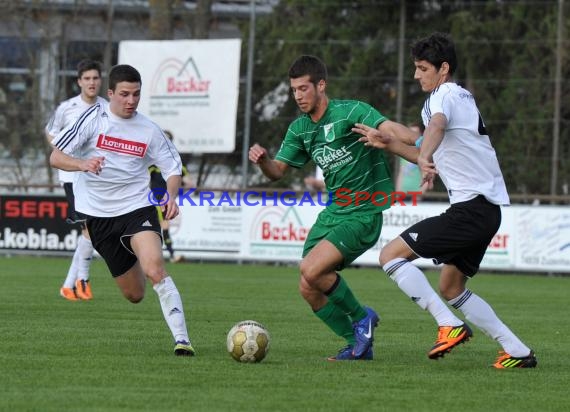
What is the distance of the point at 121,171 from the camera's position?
9.44 meters

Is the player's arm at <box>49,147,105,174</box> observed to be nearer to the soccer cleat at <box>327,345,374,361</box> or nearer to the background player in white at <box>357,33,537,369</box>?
the background player in white at <box>357,33,537,369</box>

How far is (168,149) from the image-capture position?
30.8 feet

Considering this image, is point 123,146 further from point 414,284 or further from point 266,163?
point 414,284

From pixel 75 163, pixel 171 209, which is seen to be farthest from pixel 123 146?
pixel 171 209

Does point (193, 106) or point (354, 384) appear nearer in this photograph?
point (354, 384)

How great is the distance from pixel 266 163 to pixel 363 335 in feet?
4.47

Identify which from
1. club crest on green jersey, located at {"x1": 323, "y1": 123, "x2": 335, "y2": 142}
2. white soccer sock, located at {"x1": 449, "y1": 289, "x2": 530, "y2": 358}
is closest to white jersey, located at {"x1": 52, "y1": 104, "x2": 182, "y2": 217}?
club crest on green jersey, located at {"x1": 323, "y1": 123, "x2": 335, "y2": 142}

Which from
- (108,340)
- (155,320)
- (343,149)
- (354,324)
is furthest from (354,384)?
(155,320)

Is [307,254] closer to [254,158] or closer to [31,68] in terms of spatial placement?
[254,158]

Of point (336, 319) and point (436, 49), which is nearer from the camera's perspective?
point (436, 49)

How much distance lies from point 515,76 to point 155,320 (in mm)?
11768

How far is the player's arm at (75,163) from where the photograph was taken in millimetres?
8633

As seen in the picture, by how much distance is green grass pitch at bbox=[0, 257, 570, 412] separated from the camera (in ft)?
21.9

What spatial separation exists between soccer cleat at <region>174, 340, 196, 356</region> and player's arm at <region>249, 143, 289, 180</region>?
1318mm
